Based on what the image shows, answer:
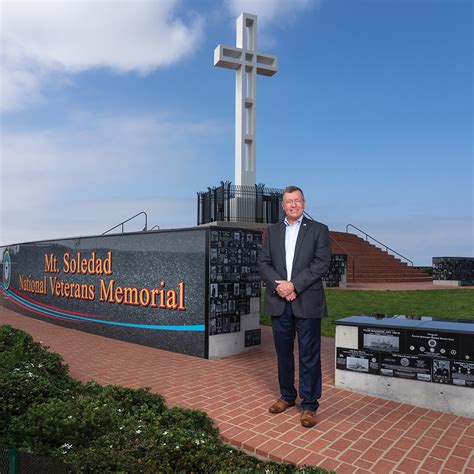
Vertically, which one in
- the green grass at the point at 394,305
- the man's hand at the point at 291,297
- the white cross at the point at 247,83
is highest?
the white cross at the point at 247,83

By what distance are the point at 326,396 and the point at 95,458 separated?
2.85 m

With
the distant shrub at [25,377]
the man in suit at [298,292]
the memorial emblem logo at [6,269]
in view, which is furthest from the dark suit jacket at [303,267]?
the memorial emblem logo at [6,269]

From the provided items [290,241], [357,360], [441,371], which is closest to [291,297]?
[290,241]

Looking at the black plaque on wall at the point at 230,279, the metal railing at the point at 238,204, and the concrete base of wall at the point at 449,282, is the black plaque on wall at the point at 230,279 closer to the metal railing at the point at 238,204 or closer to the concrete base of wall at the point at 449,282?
the metal railing at the point at 238,204

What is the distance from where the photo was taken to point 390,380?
478 centimetres

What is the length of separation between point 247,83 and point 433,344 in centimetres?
2009

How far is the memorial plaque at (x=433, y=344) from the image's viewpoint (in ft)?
14.5

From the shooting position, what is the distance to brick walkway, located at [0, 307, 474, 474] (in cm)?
339

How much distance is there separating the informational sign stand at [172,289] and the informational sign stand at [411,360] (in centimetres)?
235

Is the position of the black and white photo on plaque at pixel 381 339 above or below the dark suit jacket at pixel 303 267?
below

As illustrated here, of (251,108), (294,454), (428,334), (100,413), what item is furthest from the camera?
(251,108)

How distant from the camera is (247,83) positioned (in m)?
22.4

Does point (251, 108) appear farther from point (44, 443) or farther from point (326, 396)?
point (44, 443)

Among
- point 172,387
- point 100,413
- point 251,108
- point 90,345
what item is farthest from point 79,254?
point 251,108
